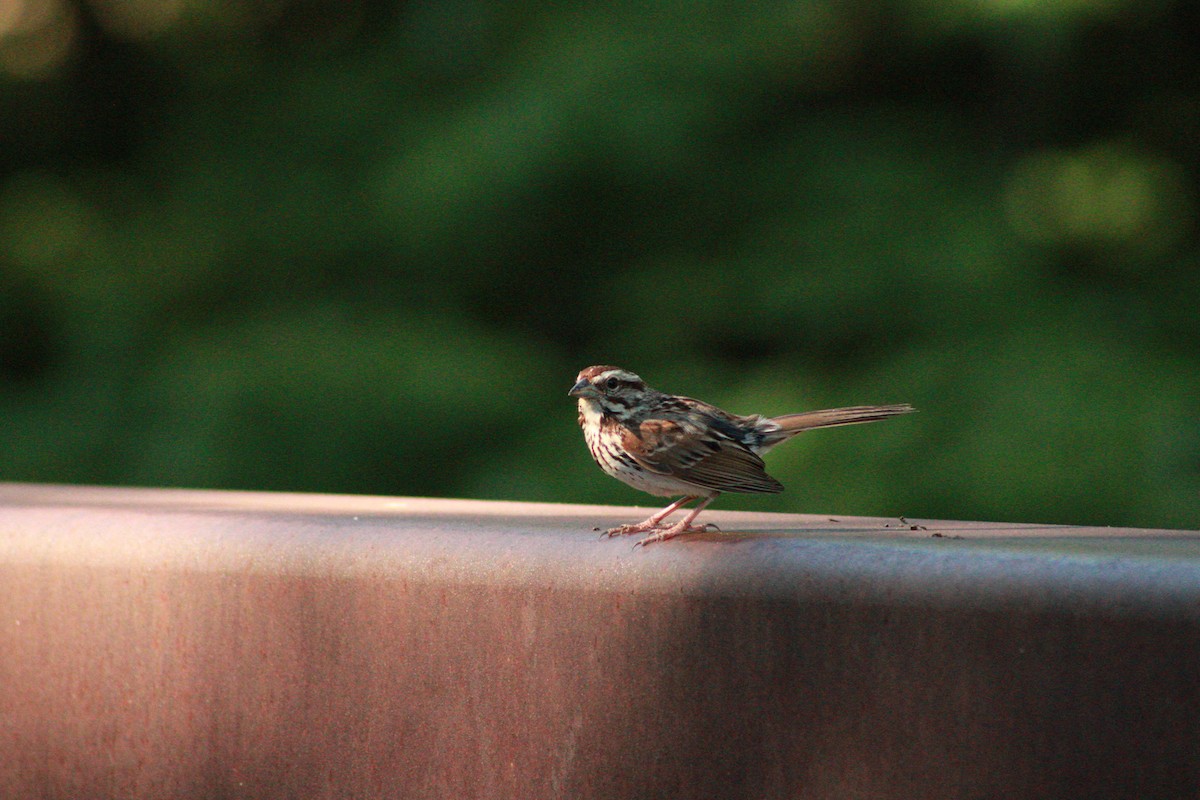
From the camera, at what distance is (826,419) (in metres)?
4.32

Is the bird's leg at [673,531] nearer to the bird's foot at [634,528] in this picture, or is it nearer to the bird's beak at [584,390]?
the bird's foot at [634,528]

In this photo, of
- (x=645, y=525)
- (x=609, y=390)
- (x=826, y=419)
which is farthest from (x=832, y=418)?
(x=645, y=525)

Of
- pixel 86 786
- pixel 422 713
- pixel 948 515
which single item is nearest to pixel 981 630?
pixel 422 713

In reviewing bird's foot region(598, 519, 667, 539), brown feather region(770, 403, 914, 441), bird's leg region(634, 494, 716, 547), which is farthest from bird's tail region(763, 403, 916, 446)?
bird's foot region(598, 519, 667, 539)

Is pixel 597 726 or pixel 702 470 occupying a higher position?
pixel 702 470

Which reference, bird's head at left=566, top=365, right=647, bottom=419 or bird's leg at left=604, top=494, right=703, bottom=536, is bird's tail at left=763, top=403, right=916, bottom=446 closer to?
bird's head at left=566, top=365, right=647, bottom=419

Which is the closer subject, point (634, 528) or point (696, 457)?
point (634, 528)

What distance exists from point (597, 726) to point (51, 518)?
147cm

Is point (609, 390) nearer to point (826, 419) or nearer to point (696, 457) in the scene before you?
point (696, 457)

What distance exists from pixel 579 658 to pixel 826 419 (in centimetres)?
176

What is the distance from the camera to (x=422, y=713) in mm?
2869

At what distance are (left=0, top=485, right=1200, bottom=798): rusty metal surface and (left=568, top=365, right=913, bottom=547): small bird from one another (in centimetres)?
35

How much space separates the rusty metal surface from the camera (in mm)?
2338

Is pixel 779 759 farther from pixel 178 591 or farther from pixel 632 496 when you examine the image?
pixel 632 496
